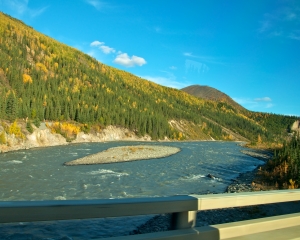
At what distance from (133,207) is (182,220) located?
2.42 feet

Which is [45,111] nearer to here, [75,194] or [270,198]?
[75,194]

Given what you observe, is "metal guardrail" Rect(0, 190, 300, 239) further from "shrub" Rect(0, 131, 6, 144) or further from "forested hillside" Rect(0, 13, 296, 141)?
"forested hillside" Rect(0, 13, 296, 141)

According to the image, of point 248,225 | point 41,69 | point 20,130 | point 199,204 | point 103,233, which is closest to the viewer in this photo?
point 199,204

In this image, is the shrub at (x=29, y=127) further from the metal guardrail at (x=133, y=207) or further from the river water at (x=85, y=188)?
the metal guardrail at (x=133, y=207)

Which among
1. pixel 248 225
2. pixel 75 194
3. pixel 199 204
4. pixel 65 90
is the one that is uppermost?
pixel 65 90

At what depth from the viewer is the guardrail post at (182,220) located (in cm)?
353

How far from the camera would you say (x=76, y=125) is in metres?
73.8

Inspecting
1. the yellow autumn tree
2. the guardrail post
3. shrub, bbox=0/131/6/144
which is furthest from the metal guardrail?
the yellow autumn tree

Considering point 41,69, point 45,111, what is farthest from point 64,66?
point 45,111

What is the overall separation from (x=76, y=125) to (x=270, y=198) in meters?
72.7

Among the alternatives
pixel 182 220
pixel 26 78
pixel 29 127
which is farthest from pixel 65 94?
pixel 182 220

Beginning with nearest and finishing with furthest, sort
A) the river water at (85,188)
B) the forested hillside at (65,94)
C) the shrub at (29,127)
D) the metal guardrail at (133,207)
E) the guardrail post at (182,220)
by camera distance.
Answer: the metal guardrail at (133,207) → the guardrail post at (182,220) → the river water at (85,188) → the shrub at (29,127) → the forested hillside at (65,94)

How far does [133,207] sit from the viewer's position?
Result: 3.20 metres

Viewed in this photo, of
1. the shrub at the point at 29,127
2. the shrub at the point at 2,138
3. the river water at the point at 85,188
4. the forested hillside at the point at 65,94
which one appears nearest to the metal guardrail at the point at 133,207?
the river water at the point at 85,188
